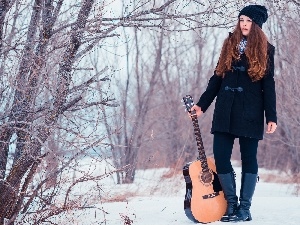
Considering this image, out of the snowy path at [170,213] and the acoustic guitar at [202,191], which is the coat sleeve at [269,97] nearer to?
the acoustic guitar at [202,191]

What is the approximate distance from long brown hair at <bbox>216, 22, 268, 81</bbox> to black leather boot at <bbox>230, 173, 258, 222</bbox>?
808mm

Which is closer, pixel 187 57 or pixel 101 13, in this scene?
pixel 101 13

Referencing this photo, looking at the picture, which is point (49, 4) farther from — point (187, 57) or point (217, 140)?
point (187, 57)

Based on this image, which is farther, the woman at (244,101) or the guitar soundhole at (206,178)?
the guitar soundhole at (206,178)

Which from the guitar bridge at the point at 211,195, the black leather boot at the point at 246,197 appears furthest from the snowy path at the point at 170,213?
the guitar bridge at the point at 211,195

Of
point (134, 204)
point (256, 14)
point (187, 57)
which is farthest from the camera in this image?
point (187, 57)

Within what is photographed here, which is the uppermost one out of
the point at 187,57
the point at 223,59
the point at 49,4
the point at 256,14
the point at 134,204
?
the point at 187,57

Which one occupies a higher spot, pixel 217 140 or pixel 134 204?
pixel 217 140

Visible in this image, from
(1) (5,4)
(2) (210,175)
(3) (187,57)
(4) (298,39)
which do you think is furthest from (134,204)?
(3) (187,57)

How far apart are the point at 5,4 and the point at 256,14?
2.11 meters

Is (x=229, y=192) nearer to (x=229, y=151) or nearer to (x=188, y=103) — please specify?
(x=229, y=151)

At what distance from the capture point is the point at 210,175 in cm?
511

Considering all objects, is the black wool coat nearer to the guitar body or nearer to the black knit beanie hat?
the black knit beanie hat

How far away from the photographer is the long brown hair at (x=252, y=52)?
483 centimetres
